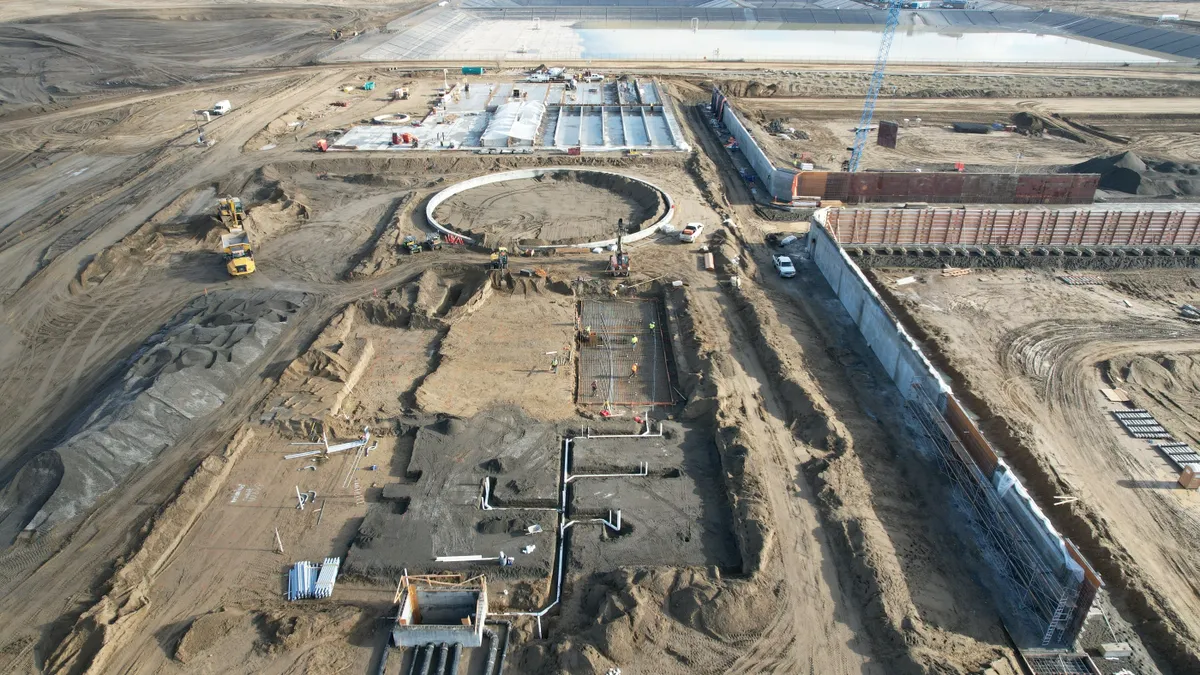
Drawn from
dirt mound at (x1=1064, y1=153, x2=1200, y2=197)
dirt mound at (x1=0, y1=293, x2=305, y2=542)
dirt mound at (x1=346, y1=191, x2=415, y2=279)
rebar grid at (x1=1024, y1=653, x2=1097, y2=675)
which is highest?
dirt mound at (x1=1064, y1=153, x2=1200, y2=197)

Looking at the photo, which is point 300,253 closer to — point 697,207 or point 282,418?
point 282,418

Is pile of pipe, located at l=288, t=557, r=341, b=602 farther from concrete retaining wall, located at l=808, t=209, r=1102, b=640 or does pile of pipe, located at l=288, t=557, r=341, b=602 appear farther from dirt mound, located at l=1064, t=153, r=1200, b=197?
dirt mound, located at l=1064, t=153, r=1200, b=197

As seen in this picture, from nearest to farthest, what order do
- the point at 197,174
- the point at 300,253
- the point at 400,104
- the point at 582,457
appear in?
1. the point at 582,457
2. the point at 300,253
3. the point at 197,174
4. the point at 400,104

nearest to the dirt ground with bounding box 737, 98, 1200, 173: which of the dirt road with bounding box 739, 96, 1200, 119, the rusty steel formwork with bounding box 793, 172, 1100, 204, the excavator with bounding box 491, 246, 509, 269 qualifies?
the dirt road with bounding box 739, 96, 1200, 119

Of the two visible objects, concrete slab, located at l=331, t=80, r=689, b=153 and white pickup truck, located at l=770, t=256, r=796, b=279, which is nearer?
white pickup truck, located at l=770, t=256, r=796, b=279

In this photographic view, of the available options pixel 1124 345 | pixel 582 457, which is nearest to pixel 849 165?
pixel 1124 345

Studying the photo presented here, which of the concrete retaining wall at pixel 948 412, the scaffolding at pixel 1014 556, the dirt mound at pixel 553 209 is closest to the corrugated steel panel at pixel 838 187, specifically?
the concrete retaining wall at pixel 948 412
